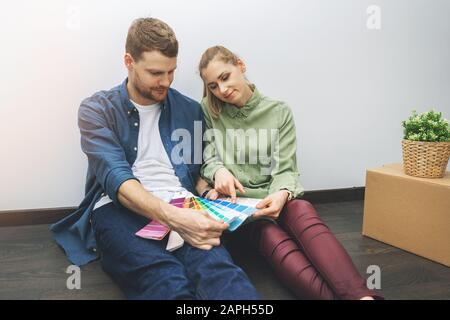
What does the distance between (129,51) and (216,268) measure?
2.67ft

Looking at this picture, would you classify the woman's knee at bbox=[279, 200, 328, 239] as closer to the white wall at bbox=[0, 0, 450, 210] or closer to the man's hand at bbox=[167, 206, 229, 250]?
the man's hand at bbox=[167, 206, 229, 250]

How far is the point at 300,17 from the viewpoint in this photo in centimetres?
183

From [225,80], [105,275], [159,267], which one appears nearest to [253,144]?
[225,80]

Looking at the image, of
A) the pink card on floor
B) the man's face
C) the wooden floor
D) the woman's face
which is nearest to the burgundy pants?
the wooden floor

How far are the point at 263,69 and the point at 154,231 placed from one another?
105 centimetres

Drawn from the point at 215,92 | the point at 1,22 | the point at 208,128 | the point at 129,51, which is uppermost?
the point at 1,22

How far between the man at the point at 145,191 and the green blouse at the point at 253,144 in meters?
0.11

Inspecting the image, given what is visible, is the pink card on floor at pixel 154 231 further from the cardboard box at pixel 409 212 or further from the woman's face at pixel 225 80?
the cardboard box at pixel 409 212

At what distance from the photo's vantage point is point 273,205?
48.0 inches

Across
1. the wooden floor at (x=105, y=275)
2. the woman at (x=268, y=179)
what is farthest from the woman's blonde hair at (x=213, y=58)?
the wooden floor at (x=105, y=275)

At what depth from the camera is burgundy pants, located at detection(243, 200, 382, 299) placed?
102 cm

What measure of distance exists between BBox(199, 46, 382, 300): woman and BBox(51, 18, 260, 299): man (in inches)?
4.9

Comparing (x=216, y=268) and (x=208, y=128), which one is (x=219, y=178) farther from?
(x=216, y=268)
